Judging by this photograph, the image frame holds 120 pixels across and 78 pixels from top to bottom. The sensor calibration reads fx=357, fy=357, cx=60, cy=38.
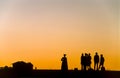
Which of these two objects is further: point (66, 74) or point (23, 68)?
point (23, 68)

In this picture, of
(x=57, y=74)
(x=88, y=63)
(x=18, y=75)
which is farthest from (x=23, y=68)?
(x=88, y=63)

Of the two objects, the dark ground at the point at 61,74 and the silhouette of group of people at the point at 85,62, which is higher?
the silhouette of group of people at the point at 85,62

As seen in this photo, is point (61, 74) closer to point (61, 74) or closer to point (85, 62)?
point (61, 74)

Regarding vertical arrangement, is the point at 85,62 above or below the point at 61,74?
above

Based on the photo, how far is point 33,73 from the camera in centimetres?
3031

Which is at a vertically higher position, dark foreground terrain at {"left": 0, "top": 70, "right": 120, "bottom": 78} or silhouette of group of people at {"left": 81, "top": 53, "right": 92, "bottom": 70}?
silhouette of group of people at {"left": 81, "top": 53, "right": 92, "bottom": 70}

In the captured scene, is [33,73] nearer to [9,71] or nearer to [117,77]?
[9,71]

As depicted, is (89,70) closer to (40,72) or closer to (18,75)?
(40,72)

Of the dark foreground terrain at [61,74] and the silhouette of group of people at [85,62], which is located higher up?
the silhouette of group of people at [85,62]

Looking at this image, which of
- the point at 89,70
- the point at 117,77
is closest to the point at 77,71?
the point at 89,70

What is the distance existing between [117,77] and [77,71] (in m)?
3.30

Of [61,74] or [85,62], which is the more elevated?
[85,62]

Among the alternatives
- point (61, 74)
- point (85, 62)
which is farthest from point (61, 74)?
point (85, 62)

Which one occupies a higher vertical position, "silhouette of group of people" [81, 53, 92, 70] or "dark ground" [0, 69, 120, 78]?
"silhouette of group of people" [81, 53, 92, 70]
